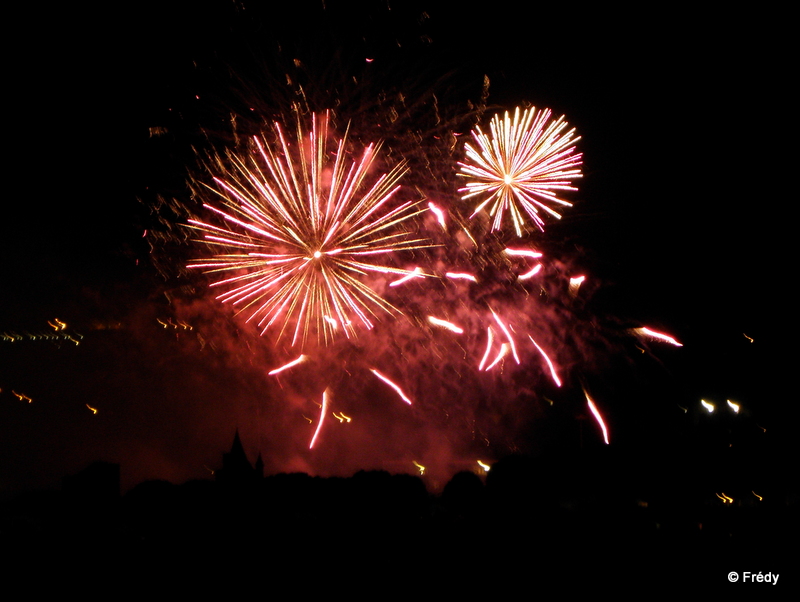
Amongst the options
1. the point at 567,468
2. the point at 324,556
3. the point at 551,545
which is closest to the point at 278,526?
the point at 324,556

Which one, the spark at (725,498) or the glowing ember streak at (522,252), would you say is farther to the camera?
the spark at (725,498)

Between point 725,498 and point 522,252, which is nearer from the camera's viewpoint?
point 522,252

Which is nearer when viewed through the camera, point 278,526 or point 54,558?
point 54,558

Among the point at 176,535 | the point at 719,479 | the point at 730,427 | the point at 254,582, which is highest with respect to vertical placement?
the point at 730,427

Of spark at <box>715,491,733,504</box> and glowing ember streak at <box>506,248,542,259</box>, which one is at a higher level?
glowing ember streak at <box>506,248,542,259</box>

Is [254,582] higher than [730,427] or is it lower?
lower

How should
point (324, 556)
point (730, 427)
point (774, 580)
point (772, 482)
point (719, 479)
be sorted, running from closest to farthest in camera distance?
point (774, 580)
point (324, 556)
point (772, 482)
point (719, 479)
point (730, 427)

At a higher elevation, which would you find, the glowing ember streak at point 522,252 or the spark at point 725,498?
the glowing ember streak at point 522,252

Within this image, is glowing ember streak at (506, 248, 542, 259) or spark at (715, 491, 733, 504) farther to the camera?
spark at (715, 491, 733, 504)

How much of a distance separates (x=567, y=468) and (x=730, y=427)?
542 cm

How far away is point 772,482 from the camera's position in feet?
51.3

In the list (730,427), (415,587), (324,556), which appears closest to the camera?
(415,587)

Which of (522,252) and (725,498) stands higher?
(522,252)

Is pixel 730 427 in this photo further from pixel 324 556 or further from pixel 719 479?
pixel 324 556
